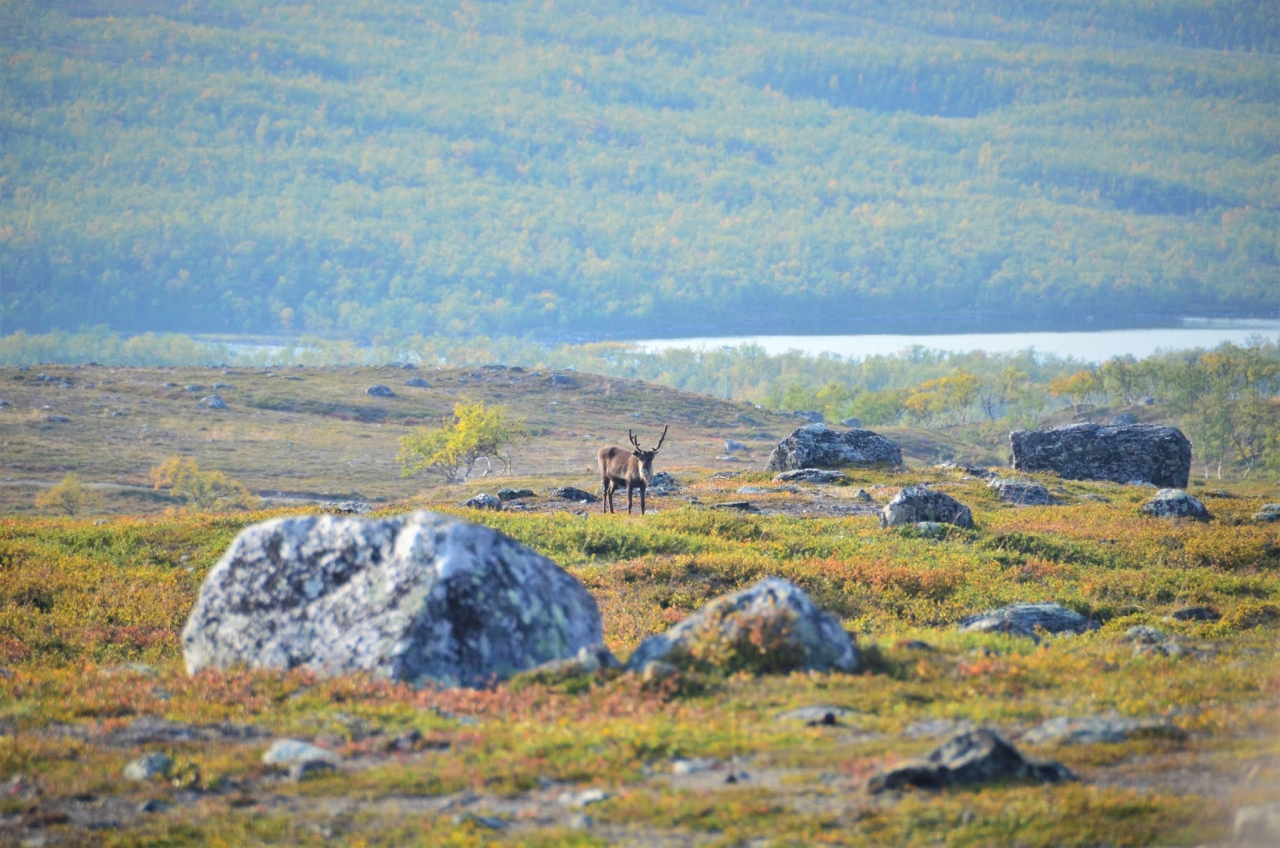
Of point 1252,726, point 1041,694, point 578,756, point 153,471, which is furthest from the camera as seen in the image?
point 153,471

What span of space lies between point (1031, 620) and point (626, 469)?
2032cm

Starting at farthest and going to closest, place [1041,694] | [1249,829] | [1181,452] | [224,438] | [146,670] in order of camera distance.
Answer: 1. [224,438]
2. [1181,452]
3. [146,670]
4. [1041,694]
5. [1249,829]

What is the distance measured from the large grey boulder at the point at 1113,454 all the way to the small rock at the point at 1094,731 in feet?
178

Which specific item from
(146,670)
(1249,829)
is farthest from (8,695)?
(1249,829)

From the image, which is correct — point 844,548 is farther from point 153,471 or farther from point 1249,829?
point 153,471

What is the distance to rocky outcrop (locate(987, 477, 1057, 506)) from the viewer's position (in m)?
50.3

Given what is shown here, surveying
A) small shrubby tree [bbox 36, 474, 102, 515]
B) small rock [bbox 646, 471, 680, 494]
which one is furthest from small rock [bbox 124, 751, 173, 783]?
small shrubby tree [bbox 36, 474, 102, 515]

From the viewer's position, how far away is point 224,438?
145875 millimetres

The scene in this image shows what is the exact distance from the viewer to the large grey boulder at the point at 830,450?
201 ft

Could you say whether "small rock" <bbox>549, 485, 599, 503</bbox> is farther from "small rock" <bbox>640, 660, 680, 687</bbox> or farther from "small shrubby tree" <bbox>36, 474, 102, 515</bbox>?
"small shrubby tree" <bbox>36, 474, 102, 515</bbox>

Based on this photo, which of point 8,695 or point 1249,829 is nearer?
point 1249,829

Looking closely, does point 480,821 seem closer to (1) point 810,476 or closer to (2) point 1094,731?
(2) point 1094,731

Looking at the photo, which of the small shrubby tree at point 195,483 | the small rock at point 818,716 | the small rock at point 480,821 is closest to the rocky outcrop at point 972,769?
the small rock at point 818,716

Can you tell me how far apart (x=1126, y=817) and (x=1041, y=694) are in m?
4.26
